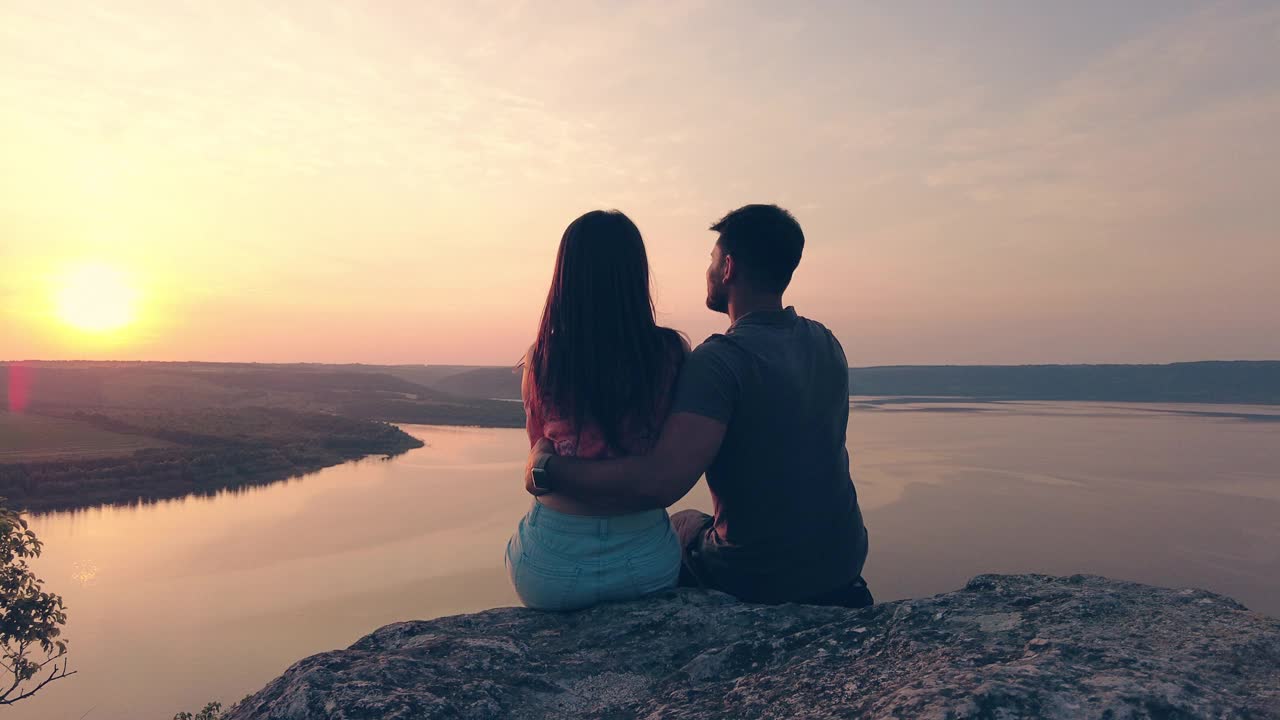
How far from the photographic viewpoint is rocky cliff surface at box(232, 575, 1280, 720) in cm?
179

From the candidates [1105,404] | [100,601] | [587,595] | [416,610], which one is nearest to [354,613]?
[416,610]

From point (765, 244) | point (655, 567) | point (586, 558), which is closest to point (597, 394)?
point (586, 558)

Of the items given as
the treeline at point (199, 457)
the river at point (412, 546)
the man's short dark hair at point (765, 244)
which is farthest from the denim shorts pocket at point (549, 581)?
the treeline at point (199, 457)

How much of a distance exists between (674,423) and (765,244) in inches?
32.5

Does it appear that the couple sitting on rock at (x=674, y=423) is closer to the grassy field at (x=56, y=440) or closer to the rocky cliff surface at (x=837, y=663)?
the rocky cliff surface at (x=837, y=663)

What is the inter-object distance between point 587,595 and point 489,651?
0.57m

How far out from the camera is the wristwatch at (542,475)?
9.57 feet

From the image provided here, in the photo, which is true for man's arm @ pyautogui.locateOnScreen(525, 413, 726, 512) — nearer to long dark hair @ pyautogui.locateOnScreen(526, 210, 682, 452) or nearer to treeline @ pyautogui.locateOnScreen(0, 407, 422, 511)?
long dark hair @ pyautogui.locateOnScreen(526, 210, 682, 452)

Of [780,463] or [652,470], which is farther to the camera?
[780,463]

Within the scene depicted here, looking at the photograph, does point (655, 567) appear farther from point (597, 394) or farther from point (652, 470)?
point (597, 394)

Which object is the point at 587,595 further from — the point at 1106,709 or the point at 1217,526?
the point at 1217,526

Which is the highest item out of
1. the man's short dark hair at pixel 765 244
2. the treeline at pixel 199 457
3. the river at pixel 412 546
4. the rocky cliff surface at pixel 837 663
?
the man's short dark hair at pixel 765 244

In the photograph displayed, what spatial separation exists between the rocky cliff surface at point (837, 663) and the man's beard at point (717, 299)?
1191 mm

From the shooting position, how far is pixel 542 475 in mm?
2918
